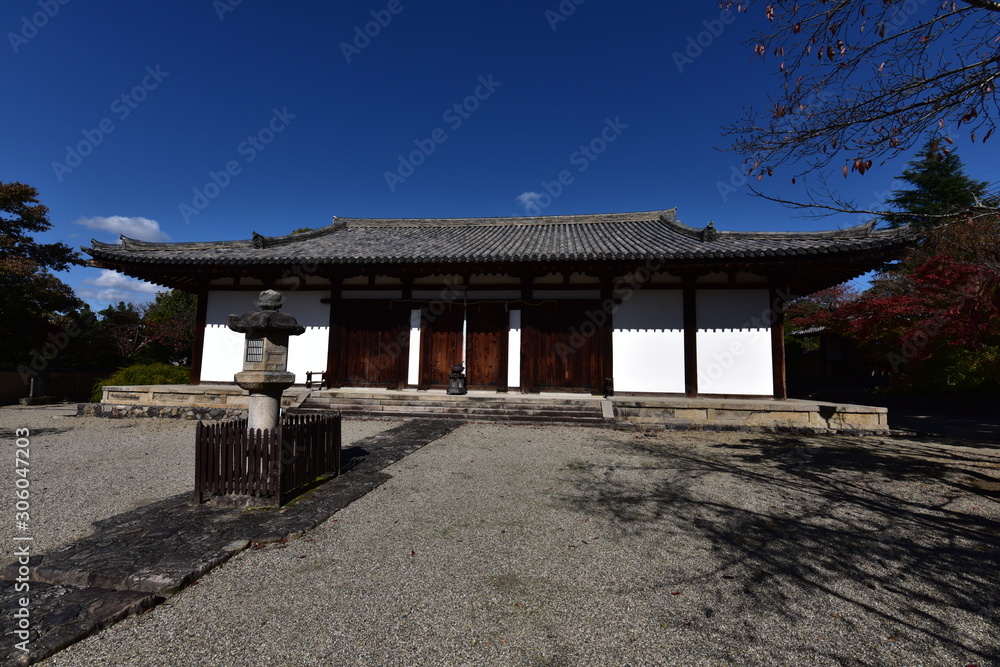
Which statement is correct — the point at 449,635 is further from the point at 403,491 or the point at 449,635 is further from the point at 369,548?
the point at 403,491

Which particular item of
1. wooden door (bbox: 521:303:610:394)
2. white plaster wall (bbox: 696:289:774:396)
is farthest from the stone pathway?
white plaster wall (bbox: 696:289:774:396)

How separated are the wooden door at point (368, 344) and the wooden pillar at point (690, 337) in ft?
23.2

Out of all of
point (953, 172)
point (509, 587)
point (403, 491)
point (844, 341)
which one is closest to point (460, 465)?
point (403, 491)

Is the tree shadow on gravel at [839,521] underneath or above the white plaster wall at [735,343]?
underneath

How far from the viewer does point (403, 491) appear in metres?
4.63

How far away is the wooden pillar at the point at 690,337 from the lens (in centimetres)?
984

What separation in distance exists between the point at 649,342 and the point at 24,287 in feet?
63.6

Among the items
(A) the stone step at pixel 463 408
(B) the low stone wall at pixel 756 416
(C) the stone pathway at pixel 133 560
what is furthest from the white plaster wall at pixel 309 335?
(B) the low stone wall at pixel 756 416

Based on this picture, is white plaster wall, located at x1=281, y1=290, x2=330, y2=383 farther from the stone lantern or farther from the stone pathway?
the stone pathway

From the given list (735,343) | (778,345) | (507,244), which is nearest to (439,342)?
(507,244)

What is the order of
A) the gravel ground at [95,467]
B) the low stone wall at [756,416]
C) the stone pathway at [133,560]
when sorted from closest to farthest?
the stone pathway at [133,560], the gravel ground at [95,467], the low stone wall at [756,416]

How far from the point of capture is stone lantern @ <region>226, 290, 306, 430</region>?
14.7 ft

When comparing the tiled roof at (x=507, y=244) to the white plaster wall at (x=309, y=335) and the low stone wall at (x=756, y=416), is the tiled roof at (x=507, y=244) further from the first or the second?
the low stone wall at (x=756, y=416)

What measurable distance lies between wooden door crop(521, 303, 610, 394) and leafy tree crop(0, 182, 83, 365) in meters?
16.0
